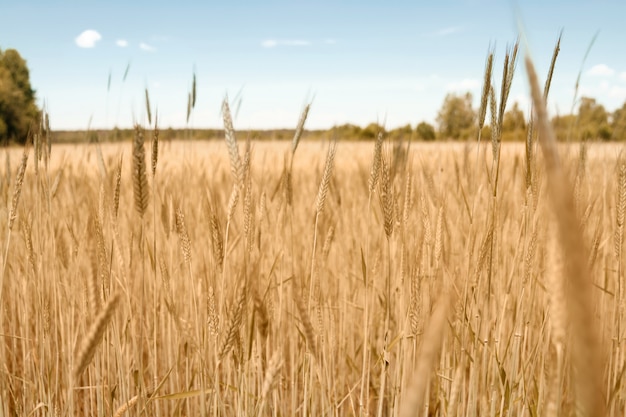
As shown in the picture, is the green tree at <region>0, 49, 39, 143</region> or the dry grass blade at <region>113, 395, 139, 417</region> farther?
the green tree at <region>0, 49, 39, 143</region>

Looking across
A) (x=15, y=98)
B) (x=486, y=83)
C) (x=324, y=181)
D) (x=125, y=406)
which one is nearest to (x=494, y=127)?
(x=486, y=83)

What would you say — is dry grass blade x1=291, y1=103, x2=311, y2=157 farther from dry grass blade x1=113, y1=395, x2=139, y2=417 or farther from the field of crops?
dry grass blade x1=113, y1=395, x2=139, y2=417

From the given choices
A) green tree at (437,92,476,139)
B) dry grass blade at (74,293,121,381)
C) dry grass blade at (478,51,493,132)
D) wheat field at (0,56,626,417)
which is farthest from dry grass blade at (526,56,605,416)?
green tree at (437,92,476,139)

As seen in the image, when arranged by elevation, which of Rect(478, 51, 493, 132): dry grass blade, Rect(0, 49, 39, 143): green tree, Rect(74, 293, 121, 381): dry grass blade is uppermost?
Rect(0, 49, 39, 143): green tree

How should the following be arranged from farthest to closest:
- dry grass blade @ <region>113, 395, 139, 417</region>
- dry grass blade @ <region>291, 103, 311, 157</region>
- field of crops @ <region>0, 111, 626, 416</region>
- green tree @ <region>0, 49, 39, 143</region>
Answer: green tree @ <region>0, 49, 39, 143</region> → dry grass blade @ <region>291, 103, 311, 157</region> → dry grass blade @ <region>113, 395, 139, 417</region> → field of crops @ <region>0, 111, 626, 416</region>

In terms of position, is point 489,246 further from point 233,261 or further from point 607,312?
point 233,261

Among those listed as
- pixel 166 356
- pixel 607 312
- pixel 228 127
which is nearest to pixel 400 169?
pixel 228 127

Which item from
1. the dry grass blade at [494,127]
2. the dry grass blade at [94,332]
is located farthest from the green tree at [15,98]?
the dry grass blade at [94,332]

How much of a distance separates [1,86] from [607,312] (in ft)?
90.4

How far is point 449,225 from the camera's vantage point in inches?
62.9

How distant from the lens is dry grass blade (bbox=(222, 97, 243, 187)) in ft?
2.38

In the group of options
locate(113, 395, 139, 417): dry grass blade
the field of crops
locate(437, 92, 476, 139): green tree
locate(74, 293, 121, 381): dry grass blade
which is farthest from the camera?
locate(437, 92, 476, 139): green tree

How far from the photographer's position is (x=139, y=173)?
72cm

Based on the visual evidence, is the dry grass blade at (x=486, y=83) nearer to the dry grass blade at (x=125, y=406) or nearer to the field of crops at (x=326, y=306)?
the field of crops at (x=326, y=306)
